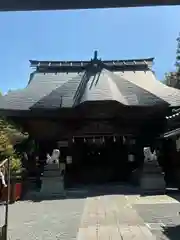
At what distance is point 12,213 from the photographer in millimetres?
9930

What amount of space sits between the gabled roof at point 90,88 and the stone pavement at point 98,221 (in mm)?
7641

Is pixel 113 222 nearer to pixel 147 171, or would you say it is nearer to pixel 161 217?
pixel 161 217

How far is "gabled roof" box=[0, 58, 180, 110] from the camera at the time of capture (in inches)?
720

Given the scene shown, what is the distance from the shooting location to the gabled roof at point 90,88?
60.0 feet

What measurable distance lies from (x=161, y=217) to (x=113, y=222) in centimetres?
138

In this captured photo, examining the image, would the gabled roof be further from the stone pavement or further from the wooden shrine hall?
the stone pavement

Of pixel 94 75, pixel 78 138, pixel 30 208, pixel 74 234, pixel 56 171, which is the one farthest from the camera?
pixel 94 75

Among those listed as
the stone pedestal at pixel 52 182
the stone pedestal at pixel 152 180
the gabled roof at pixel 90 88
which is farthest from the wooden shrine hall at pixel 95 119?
the stone pedestal at pixel 52 182

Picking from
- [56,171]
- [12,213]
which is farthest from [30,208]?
[56,171]

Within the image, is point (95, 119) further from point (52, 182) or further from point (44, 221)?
point (44, 221)

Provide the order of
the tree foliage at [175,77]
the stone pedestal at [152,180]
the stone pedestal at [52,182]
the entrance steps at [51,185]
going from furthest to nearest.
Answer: the tree foliage at [175,77] < the stone pedestal at [152,180] < the stone pedestal at [52,182] < the entrance steps at [51,185]

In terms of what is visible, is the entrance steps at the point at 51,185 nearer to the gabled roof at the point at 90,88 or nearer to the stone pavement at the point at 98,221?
the stone pavement at the point at 98,221

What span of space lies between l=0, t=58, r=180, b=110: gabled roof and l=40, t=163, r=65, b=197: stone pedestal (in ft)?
14.7

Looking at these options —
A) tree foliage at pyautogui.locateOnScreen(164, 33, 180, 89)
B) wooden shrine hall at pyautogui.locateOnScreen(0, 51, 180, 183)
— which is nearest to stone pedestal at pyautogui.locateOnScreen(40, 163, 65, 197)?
wooden shrine hall at pyautogui.locateOnScreen(0, 51, 180, 183)
